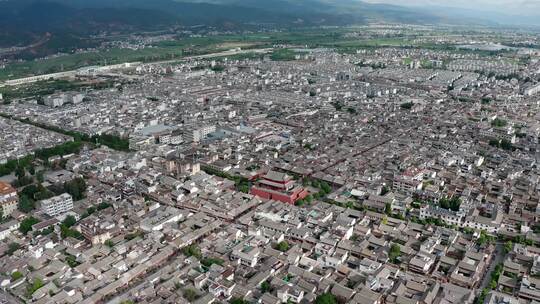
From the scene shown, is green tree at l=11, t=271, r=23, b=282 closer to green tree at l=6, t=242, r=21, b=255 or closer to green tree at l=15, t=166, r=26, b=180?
green tree at l=6, t=242, r=21, b=255

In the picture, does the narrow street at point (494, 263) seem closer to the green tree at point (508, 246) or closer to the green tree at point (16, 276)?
the green tree at point (508, 246)

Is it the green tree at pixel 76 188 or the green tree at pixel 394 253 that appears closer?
the green tree at pixel 394 253

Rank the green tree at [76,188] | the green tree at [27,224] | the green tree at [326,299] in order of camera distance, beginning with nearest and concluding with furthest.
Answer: the green tree at [326,299], the green tree at [27,224], the green tree at [76,188]

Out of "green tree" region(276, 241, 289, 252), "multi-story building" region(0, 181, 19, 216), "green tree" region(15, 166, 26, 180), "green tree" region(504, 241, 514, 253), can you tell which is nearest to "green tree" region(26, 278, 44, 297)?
"multi-story building" region(0, 181, 19, 216)

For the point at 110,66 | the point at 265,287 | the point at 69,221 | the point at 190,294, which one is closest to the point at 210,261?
the point at 190,294

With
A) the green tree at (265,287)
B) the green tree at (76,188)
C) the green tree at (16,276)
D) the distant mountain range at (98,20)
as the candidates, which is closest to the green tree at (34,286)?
the green tree at (16,276)

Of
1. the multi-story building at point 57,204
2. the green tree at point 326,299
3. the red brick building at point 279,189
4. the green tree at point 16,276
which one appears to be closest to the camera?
the green tree at point 326,299
